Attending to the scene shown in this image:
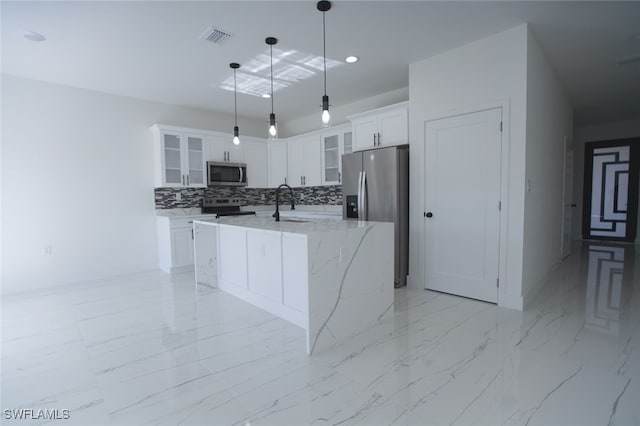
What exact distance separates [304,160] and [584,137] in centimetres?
675

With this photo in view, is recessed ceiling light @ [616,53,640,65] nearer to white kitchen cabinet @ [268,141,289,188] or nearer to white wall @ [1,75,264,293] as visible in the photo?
white kitchen cabinet @ [268,141,289,188]

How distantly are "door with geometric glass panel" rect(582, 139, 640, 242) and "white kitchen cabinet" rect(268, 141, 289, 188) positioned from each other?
7064 mm

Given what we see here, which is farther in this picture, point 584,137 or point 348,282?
point 584,137

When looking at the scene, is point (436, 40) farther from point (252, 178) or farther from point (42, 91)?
point (42, 91)

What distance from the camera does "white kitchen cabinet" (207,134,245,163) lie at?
17.8 ft

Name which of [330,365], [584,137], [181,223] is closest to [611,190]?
[584,137]

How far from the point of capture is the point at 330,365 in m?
2.16

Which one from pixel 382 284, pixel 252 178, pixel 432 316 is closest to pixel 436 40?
pixel 382 284

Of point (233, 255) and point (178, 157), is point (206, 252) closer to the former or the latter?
point (233, 255)

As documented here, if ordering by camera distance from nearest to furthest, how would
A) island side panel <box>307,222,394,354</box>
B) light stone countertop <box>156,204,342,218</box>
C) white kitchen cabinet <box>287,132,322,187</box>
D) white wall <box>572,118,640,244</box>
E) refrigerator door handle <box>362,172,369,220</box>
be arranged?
island side panel <box>307,222,394,354</box>
refrigerator door handle <box>362,172,369,220</box>
light stone countertop <box>156,204,342,218</box>
white kitchen cabinet <box>287,132,322,187</box>
white wall <box>572,118,640,244</box>

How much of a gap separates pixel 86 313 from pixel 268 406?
2.61 metres

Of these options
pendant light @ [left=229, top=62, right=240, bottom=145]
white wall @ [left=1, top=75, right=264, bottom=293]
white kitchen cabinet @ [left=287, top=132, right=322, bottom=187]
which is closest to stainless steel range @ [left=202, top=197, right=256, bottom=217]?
white wall @ [left=1, top=75, right=264, bottom=293]

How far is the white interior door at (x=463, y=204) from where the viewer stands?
3.21m

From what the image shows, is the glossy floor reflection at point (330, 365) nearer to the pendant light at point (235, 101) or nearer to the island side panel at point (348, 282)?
the island side panel at point (348, 282)
